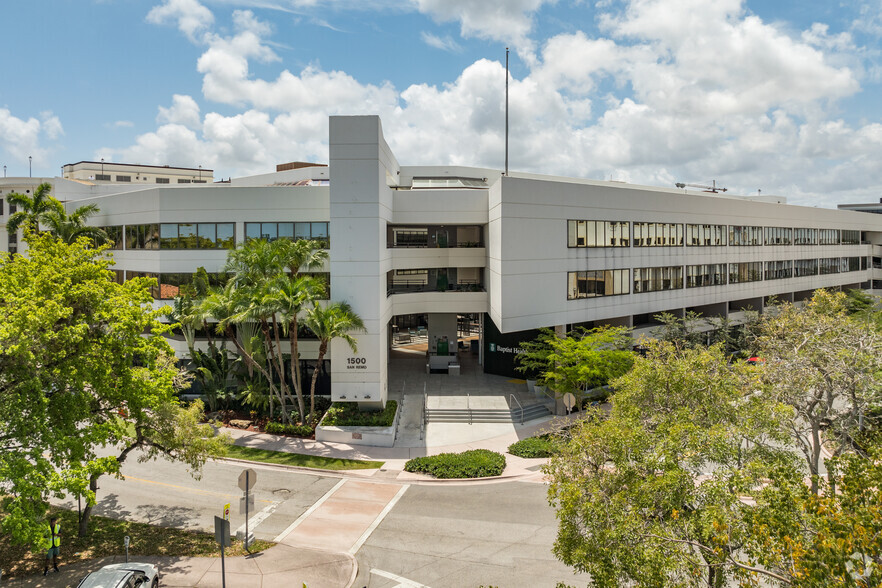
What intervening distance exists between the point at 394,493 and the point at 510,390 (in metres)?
15.4

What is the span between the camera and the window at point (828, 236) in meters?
58.4

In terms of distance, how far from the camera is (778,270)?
52.9 meters

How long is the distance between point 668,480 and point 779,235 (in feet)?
166

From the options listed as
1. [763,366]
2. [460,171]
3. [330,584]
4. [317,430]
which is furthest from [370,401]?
[460,171]

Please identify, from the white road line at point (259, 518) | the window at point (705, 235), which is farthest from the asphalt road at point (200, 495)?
the window at point (705, 235)

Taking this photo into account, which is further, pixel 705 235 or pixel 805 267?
pixel 805 267

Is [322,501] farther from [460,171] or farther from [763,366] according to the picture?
[460,171]

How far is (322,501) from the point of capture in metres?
21.1

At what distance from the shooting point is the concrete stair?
102ft

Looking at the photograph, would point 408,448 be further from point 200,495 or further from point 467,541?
point 200,495

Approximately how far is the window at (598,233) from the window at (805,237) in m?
28.7

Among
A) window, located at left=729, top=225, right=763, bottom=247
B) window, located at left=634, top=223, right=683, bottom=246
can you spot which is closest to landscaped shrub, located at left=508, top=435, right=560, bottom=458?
window, located at left=634, top=223, right=683, bottom=246

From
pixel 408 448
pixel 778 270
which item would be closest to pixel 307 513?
pixel 408 448

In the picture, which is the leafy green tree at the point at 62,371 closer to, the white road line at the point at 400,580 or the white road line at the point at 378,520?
the white road line at the point at 378,520
